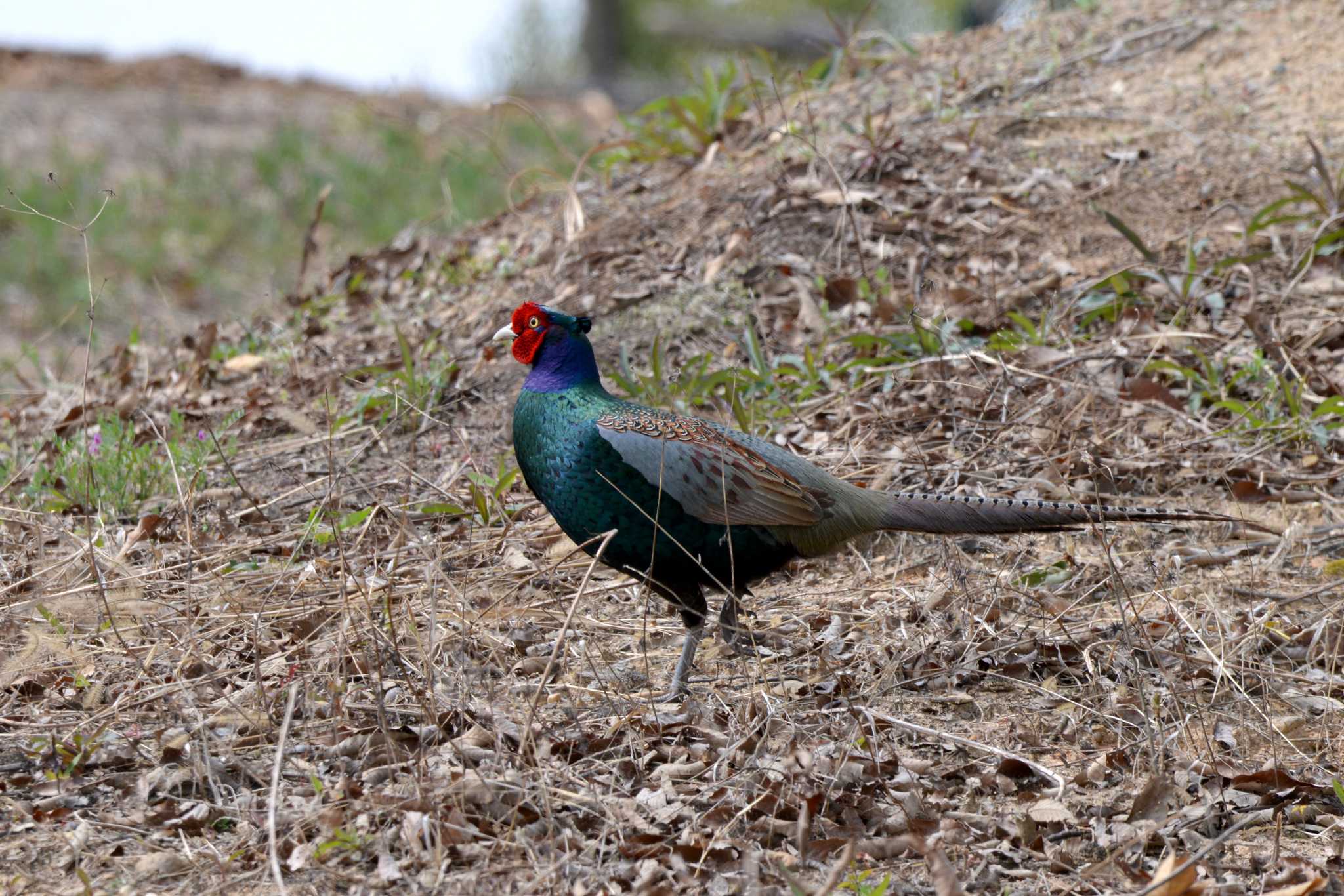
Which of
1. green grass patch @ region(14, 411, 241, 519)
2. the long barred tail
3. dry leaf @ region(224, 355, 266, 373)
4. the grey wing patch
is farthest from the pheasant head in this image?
dry leaf @ region(224, 355, 266, 373)

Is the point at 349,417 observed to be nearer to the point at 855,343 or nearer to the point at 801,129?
the point at 855,343

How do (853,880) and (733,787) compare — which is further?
(733,787)

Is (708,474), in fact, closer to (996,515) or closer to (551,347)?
(551,347)

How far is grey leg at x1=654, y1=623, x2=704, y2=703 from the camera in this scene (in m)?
3.62

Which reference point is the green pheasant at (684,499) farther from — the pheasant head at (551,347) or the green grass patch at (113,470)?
the green grass patch at (113,470)

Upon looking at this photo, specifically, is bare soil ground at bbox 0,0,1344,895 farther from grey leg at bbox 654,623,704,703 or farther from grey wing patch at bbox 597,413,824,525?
grey wing patch at bbox 597,413,824,525

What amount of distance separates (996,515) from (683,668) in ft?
3.34

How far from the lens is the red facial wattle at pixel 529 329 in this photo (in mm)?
3781

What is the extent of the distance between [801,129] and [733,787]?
185 inches

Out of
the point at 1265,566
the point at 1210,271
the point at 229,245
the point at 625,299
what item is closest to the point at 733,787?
the point at 1265,566

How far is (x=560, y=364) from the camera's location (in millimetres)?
3768

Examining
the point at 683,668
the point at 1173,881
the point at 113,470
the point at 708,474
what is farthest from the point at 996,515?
the point at 113,470

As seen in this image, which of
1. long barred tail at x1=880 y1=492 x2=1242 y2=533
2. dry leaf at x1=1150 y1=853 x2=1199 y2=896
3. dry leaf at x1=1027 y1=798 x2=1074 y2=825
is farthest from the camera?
long barred tail at x1=880 y1=492 x2=1242 y2=533

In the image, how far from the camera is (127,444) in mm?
5059
